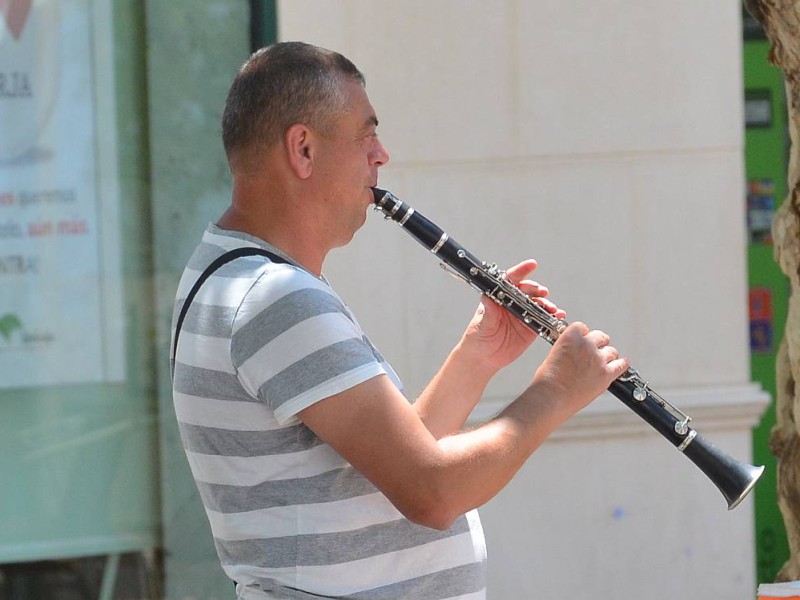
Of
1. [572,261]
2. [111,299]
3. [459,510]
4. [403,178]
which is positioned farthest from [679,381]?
[459,510]

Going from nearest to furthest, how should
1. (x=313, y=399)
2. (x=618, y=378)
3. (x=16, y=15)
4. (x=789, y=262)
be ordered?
1. (x=313, y=399)
2. (x=618, y=378)
3. (x=789, y=262)
4. (x=16, y=15)

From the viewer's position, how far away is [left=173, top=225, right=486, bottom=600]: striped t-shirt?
1.73 metres

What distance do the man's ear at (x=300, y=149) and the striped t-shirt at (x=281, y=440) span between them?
128 mm

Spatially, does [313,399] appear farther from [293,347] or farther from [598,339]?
[598,339]

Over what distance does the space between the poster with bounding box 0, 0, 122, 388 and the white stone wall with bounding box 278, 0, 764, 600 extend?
0.67m

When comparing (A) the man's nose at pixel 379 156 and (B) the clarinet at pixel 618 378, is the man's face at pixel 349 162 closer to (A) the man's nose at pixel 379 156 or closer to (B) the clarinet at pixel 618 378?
(A) the man's nose at pixel 379 156

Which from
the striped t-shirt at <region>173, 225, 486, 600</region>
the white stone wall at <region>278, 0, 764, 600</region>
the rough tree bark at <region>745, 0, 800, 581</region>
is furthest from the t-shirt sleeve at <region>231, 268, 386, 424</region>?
the white stone wall at <region>278, 0, 764, 600</region>

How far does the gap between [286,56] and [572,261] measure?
2.13 m

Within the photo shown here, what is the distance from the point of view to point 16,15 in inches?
148

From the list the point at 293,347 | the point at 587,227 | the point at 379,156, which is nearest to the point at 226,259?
the point at 293,347

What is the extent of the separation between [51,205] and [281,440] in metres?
2.26

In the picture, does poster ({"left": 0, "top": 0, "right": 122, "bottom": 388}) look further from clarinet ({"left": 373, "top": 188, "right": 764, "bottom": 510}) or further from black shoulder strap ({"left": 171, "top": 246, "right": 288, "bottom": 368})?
black shoulder strap ({"left": 171, "top": 246, "right": 288, "bottom": 368})

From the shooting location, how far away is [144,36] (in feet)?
12.8

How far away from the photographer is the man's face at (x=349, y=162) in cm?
193
